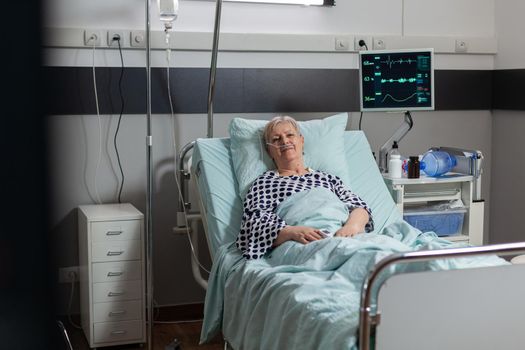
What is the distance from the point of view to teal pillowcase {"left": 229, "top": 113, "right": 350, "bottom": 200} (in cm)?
330

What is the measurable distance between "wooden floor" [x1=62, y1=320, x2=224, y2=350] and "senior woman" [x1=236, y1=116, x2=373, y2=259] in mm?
765

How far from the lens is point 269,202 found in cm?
313

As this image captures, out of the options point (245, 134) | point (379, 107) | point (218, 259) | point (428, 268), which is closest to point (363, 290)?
point (428, 268)

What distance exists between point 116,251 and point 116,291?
0.19 meters

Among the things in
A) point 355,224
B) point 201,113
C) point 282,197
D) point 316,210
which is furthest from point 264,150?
point 201,113

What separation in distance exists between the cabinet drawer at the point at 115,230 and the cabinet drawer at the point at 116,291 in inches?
8.3

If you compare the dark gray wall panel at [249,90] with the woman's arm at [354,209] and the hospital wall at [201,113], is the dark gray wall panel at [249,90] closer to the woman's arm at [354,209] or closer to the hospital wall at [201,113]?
the hospital wall at [201,113]

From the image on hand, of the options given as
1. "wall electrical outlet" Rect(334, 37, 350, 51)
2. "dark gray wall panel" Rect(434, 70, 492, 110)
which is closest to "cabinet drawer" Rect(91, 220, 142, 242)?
"wall electrical outlet" Rect(334, 37, 350, 51)

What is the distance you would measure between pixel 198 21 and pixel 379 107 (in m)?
1.05

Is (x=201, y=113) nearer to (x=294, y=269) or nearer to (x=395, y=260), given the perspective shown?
(x=294, y=269)

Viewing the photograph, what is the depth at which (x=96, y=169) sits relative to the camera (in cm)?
377

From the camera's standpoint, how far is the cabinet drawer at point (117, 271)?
3350mm

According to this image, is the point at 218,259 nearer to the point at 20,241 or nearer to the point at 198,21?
the point at 198,21

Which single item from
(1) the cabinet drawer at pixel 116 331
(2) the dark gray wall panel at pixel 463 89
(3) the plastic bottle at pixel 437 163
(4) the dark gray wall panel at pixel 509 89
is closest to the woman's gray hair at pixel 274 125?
(3) the plastic bottle at pixel 437 163
